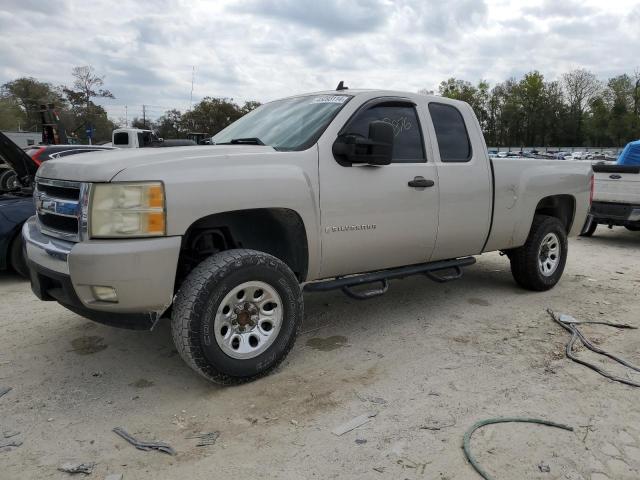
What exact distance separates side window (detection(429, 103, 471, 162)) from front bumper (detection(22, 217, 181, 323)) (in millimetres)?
2610

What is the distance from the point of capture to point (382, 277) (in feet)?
13.9

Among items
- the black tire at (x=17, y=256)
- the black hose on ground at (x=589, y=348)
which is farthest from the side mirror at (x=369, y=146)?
the black tire at (x=17, y=256)

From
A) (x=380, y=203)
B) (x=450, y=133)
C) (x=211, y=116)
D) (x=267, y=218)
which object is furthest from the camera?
(x=211, y=116)

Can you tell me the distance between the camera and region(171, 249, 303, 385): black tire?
3096mm

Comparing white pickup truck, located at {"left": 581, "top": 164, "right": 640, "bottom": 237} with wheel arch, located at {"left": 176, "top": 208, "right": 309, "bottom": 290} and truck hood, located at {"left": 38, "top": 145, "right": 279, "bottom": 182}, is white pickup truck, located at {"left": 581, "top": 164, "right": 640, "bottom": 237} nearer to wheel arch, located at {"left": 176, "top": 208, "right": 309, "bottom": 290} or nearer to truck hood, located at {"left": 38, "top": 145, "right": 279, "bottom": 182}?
wheel arch, located at {"left": 176, "top": 208, "right": 309, "bottom": 290}

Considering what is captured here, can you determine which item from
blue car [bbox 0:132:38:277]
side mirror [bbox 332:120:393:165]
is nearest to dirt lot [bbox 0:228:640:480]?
blue car [bbox 0:132:38:277]

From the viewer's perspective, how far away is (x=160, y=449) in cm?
270

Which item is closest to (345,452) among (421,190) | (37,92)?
(421,190)

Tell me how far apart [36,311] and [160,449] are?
293 cm

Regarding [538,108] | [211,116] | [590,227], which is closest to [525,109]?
[538,108]

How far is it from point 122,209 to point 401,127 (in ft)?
7.94

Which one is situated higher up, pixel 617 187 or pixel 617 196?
pixel 617 187

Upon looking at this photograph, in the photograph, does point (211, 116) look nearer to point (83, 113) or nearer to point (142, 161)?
point (83, 113)

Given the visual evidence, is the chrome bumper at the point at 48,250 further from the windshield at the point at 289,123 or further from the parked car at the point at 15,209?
the parked car at the point at 15,209
